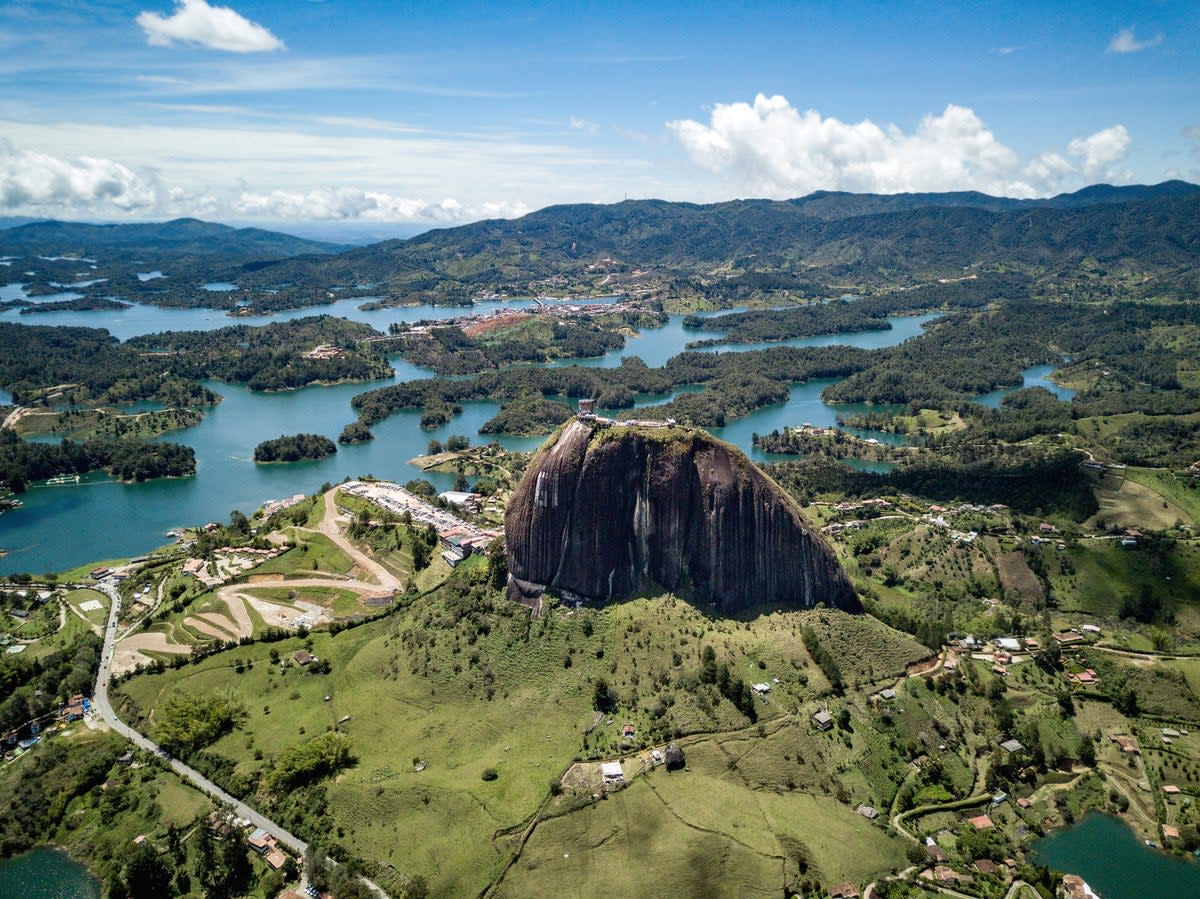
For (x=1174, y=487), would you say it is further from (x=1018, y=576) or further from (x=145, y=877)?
(x=145, y=877)

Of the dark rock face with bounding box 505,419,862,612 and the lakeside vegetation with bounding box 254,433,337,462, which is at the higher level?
the dark rock face with bounding box 505,419,862,612

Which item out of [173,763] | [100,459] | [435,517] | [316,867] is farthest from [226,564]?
[100,459]

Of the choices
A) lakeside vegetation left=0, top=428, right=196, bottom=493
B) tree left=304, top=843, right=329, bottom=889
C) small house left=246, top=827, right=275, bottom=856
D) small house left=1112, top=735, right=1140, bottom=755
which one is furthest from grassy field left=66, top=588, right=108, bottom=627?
small house left=1112, top=735, right=1140, bottom=755

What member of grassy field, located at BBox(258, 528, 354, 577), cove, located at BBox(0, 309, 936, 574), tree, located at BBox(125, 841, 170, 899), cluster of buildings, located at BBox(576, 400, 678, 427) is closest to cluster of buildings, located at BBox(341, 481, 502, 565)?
grassy field, located at BBox(258, 528, 354, 577)

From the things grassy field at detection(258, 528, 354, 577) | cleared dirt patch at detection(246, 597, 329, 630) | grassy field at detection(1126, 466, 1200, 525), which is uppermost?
grassy field at detection(1126, 466, 1200, 525)

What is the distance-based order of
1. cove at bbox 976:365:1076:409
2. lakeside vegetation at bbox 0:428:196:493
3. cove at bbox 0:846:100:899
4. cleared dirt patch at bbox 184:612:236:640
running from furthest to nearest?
cove at bbox 976:365:1076:409
lakeside vegetation at bbox 0:428:196:493
cleared dirt patch at bbox 184:612:236:640
cove at bbox 0:846:100:899

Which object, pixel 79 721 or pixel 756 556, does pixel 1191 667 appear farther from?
pixel 79 721

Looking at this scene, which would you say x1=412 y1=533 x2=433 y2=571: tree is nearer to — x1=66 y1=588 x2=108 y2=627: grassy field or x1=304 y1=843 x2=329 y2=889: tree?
x1=66 y1=588 x2=108 y2=627: grassy field

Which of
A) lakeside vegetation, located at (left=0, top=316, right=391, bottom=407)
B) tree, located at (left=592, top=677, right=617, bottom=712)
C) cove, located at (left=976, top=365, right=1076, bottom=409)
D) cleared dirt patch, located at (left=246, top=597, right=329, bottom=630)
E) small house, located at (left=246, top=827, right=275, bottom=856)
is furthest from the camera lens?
lakeside vegetation, located at (left=0, top=316, right=391, bottom=407)

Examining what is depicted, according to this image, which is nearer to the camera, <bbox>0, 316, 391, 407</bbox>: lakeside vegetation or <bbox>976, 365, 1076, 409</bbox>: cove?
<bbox>976, 365, 1076, 409</bbox>: cove
